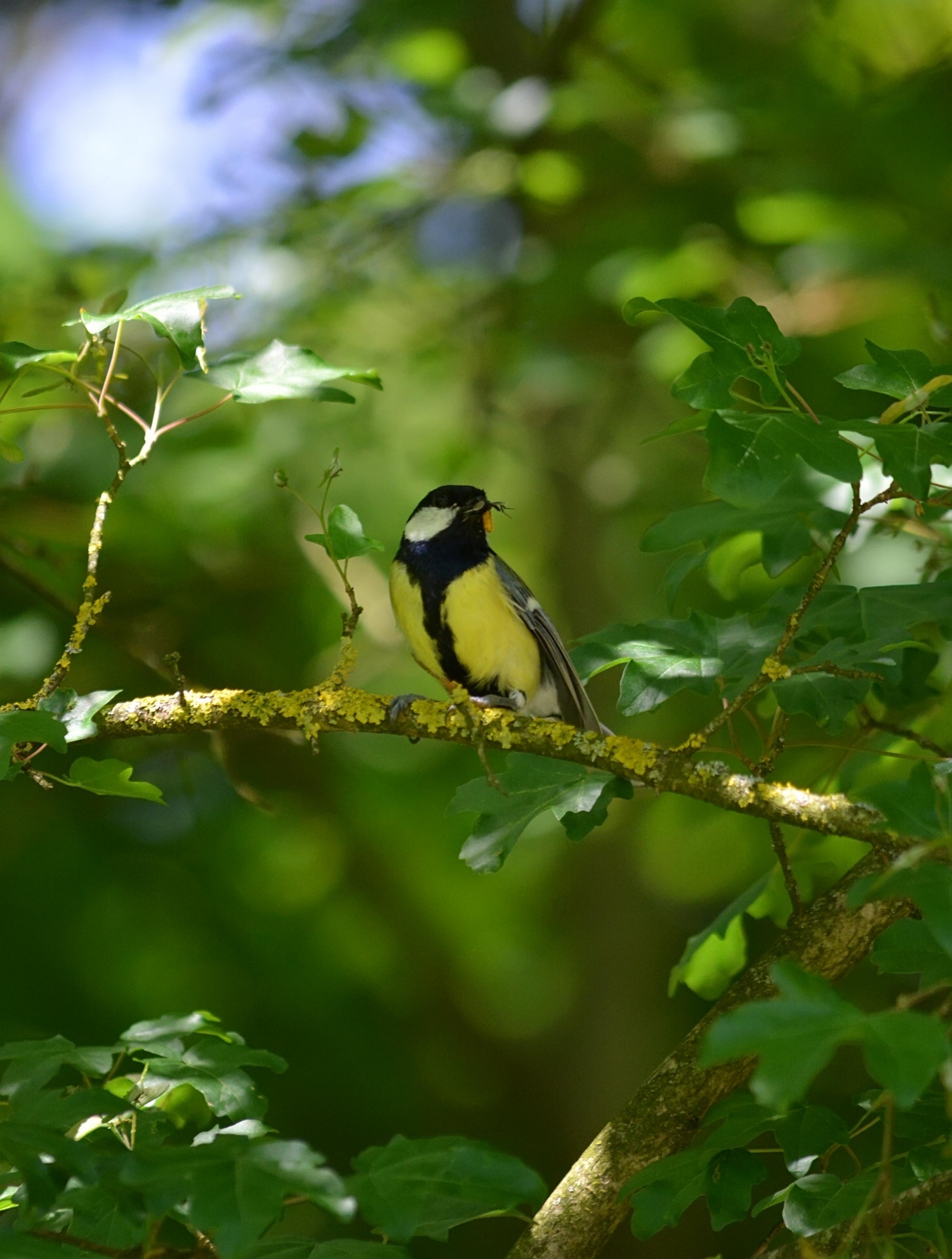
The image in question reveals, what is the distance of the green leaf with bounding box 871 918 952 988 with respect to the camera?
1906mm

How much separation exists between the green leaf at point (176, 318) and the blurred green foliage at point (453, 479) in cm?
197

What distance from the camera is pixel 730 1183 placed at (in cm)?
206

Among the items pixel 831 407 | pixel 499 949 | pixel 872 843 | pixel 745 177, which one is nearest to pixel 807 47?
pixel 745 177

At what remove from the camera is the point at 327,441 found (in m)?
6.17

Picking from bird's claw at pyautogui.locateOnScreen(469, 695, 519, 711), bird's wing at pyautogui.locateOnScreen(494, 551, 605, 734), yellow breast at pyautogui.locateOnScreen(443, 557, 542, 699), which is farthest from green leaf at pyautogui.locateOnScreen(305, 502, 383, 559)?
bird's wing at pyautogui.locateOnScreen(494, 551, 605, 734)

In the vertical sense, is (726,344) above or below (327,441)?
A: above

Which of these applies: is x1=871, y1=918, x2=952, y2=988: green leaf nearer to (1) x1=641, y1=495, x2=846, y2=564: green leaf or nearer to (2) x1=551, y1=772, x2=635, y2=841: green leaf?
(2) x1=551, y1=772, x2=635, y2=841: green leaf

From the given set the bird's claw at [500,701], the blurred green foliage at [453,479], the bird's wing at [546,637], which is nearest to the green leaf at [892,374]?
the bird's claw at [500,701]

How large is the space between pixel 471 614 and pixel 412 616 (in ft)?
0.63

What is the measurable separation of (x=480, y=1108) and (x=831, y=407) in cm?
432

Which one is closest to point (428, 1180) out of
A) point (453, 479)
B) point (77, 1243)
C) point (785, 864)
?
point (77, 1243)

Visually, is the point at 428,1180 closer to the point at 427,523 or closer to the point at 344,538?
the point at 344,538

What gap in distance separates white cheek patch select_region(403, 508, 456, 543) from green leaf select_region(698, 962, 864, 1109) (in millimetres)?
2824

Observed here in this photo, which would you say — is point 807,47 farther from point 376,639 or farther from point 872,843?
point 872,843
